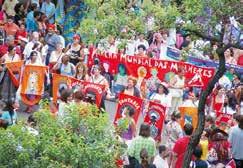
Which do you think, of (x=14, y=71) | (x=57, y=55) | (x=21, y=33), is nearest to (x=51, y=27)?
(x=21, y=33)

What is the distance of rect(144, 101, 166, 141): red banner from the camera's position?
18.0m

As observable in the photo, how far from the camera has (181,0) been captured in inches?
575

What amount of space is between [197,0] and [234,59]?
14.0 metres

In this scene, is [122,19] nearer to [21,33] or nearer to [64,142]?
[64,142]

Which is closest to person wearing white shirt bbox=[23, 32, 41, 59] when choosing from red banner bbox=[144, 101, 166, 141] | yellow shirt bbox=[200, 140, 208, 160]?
red banner bbox=[144, 101, 166, 141]

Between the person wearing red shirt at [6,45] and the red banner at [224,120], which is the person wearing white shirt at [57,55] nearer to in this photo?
the person wearing red shirt at [6,45]

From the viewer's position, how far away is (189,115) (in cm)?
1958

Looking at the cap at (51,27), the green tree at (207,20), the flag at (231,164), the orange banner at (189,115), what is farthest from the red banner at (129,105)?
the cap at (51,27)

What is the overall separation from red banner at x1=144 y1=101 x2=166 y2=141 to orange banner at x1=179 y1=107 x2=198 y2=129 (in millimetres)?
800

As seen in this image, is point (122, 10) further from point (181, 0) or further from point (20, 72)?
point (20, 72)

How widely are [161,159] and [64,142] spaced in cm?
463

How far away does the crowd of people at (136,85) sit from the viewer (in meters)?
15.8

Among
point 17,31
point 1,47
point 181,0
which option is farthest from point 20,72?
point 181,0

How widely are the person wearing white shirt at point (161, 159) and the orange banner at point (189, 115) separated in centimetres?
384
